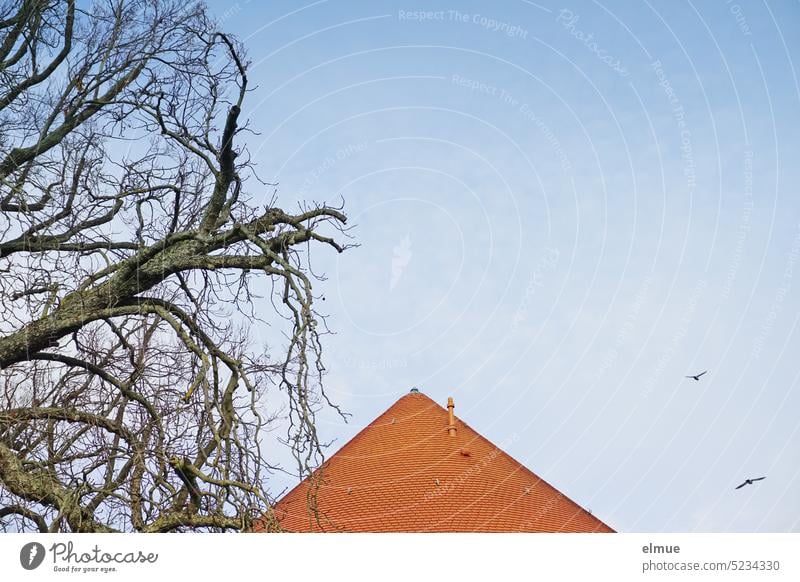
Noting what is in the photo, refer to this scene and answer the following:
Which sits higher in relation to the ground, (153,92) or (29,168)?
(153,92)

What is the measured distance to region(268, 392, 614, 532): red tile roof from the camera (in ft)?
50.2

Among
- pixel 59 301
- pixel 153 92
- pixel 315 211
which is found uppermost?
pixel 153 92

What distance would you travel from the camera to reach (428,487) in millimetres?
16094

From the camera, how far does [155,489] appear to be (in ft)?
23.1

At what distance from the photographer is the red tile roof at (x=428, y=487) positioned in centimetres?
1529

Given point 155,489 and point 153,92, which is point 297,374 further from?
point 153,92
